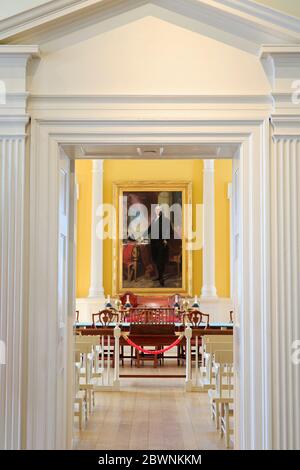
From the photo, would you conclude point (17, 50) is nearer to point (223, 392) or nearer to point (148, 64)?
point (148, 64)

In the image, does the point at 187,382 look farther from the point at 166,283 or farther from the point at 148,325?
the point at 166,283

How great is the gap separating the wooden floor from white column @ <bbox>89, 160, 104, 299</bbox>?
584 cm

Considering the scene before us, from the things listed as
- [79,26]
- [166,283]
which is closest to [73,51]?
[79,26]

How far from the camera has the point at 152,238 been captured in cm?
1802

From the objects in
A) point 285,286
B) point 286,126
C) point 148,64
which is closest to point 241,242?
point 285,286

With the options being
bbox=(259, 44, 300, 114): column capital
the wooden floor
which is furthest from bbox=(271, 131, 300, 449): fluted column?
the wooden floor

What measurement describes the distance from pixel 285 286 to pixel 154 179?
13.0m

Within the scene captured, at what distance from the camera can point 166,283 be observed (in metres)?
17.9

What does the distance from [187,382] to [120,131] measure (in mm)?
6878

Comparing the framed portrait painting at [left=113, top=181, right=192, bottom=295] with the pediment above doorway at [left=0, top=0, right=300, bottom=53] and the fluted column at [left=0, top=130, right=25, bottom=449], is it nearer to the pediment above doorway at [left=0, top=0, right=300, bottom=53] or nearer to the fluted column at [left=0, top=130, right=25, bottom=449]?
the pediment above doorway at [left=0, top=0, right=300, bottom=53]

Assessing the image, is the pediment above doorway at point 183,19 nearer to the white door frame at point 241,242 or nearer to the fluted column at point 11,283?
the white door frame at point 241,242
